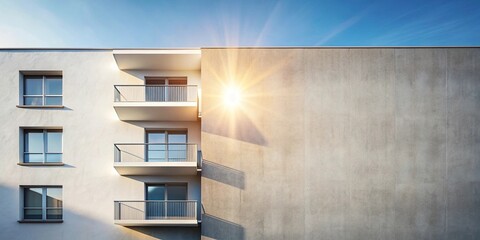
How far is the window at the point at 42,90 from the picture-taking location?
11953mm

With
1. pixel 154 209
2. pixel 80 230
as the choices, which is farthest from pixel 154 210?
pixel 80 230

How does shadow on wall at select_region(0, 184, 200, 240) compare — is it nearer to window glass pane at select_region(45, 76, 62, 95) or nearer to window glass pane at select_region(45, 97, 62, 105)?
window glass pane at select_region(45, 97, 62, 105)

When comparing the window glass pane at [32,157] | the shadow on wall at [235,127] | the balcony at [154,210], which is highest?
the shadow on wall at [235,127]

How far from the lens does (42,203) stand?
11.5 metres

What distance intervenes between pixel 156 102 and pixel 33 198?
718 cm

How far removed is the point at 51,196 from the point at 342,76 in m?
13.7

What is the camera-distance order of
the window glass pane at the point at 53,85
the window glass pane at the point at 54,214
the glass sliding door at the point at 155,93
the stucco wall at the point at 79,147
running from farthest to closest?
the window glass pane at the point at 53,85, the glass sliding door at the point at 155,93, the window glass pane at the point at 54,214, the stucco wall at the point at 79,147

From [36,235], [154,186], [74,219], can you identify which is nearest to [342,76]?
[154,186]

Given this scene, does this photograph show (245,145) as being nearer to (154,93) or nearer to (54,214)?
(154,93)

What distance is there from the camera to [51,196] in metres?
11.6

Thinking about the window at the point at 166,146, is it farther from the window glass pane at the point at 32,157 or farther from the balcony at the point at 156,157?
the window glass pane at the point at 32,157

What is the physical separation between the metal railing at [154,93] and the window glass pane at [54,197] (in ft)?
16.2

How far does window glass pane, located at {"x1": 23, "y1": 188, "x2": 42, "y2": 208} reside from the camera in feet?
38.0

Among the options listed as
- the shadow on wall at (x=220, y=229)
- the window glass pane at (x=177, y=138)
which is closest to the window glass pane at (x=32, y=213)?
the window glass pane at (x=177, y=138)
